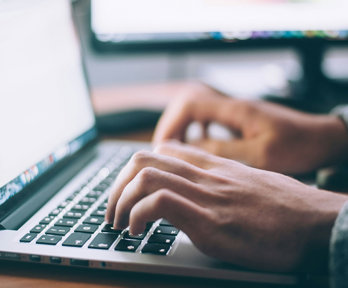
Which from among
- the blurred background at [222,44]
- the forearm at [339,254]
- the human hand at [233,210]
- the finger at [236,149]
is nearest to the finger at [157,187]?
the human hand at [233,210]

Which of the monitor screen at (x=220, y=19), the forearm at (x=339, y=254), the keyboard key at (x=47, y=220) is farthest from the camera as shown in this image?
the monitor screen at (x=220, y=19)

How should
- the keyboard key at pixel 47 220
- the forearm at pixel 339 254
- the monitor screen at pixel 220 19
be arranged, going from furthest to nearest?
the monitor screen at pixel 220 19, the keyboard key at pixel 47 220, the forearm at pixel 339 254

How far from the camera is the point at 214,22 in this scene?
84cm

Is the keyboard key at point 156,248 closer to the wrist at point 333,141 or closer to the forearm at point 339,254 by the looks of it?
the forearm at point 339,254

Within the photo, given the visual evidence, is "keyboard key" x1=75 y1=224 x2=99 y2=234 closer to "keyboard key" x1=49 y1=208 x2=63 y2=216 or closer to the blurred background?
"keyboard key" x1=49 y1=208 x2=63 y2=216

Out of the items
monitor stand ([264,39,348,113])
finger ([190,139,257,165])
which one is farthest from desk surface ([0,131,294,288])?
monitor stand ([264,39,348,113])

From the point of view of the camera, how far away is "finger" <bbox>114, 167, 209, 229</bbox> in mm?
376

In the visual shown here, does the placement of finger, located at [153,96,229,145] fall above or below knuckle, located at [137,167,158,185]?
below

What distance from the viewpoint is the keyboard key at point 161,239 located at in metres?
0.39

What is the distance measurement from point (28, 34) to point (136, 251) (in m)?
0.31

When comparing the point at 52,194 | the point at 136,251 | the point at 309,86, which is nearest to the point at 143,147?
the point at 52,194

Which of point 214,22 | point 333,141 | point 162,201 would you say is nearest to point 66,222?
point 162,201

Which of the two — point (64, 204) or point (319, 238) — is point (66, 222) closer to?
point (64, 204)

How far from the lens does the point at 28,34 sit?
535 millimetres
